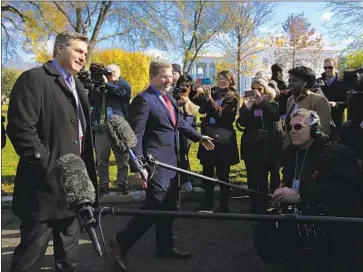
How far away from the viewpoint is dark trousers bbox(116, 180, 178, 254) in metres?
3.92

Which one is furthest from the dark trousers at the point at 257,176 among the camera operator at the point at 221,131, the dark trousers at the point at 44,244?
the dark trousers at the point at 44,244

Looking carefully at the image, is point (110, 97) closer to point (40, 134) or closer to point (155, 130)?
point (155, 130)

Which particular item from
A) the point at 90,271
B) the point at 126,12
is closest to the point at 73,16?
the point at 126,12

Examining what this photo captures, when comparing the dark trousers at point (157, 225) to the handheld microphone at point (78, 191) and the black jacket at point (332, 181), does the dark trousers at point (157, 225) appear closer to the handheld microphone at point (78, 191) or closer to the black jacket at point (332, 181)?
the black jacket at point (332, 181)

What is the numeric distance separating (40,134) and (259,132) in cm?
291

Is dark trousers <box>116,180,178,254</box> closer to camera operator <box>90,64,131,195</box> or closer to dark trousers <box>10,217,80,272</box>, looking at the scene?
dark trousers <box>10,217,80,272</box>

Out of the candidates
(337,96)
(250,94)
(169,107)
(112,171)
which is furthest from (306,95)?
(112,171)

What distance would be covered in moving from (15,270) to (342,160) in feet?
7.84

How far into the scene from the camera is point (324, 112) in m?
4.66

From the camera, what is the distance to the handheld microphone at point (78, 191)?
2078 mm

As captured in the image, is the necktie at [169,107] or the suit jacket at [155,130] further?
the necktie at [169,107]

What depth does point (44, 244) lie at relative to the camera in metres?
2.99

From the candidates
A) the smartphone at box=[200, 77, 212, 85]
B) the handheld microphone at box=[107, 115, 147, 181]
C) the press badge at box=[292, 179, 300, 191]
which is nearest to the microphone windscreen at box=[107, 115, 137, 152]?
the handheld microphone at box=[107, 115, 147, 181]

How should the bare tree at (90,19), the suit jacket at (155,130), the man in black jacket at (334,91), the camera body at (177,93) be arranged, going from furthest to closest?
the bare tree at (90,19) < the man in black jacket at (334,91) < the camera body at (177,93) < the suit jacket at (155,130)
